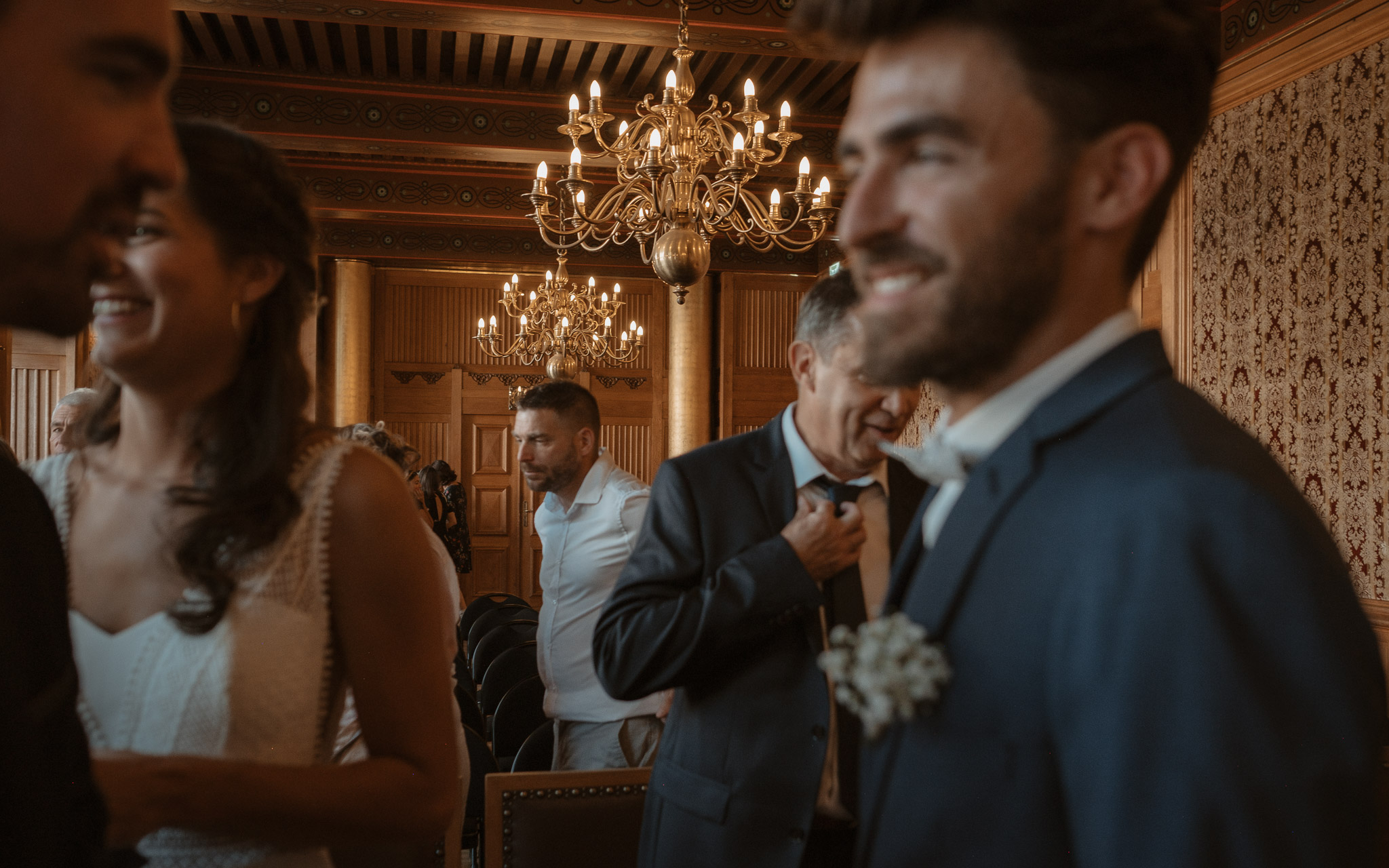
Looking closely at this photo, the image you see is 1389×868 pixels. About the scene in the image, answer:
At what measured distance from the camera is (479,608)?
281 inches

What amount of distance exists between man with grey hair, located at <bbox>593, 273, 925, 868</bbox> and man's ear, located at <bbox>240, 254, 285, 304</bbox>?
90cm

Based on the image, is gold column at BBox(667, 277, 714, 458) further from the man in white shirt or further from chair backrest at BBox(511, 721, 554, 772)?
chair backrest at BBox(511, 721, 554, 772)

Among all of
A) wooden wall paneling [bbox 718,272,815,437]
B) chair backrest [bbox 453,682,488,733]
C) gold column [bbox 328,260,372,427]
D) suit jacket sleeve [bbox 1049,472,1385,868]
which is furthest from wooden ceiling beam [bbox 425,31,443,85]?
suit jacket sleeve [bbox 1049,472,1385,868]

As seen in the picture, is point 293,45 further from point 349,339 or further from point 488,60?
point 349,339

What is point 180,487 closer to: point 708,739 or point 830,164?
point 708,739

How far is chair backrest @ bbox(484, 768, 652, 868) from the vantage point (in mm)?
2619

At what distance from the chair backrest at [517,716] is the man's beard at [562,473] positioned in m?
0.81

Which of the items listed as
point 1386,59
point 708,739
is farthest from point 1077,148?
point 1386,59

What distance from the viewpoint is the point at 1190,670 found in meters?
0.71

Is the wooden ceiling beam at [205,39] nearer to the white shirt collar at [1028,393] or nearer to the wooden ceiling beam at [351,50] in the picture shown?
the wooden ceiling beam at [351,50]

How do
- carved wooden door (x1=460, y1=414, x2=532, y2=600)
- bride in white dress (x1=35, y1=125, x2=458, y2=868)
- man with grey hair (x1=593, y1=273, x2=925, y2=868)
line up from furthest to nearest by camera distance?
carved wooden door (x1=460, y1=414, x2=532, y2=600)
man with grey hair (x1=593, y1=273, x2=925, y2=868)
bride in white dress (x1=35, y1=125, x2=458, y2=868)

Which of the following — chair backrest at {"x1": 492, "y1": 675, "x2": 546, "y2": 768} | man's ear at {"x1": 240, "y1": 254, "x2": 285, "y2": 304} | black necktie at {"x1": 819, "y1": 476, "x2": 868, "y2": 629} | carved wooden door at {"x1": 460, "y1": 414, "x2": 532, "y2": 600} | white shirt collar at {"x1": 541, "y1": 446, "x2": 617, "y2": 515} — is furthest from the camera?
carved wooden door at {"x1": 460, "y1": 414, "x2": 532, "y2": 600}

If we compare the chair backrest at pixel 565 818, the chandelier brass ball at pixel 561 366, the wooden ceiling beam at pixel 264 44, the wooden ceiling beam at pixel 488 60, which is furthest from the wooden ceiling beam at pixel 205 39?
the chair backrest at pixel 565 818

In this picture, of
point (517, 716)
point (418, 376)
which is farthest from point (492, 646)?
point (418, 376)
